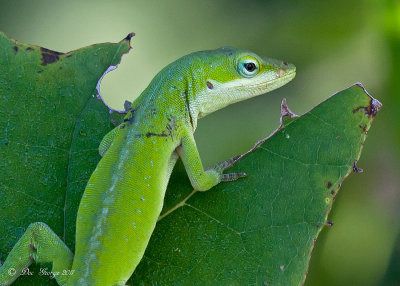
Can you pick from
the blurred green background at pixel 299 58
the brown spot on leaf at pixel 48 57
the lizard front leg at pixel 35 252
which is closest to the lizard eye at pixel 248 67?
the blurred green background at pixel 299 58

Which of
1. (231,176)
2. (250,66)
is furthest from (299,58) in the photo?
(231,176)

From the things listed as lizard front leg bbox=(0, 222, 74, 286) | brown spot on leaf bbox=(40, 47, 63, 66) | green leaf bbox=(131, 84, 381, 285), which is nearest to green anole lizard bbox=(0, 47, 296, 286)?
lizard front leg bbox=(0, 222, 74, 286)

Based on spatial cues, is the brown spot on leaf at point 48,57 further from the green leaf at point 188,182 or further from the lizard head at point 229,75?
the lizard head at point 229,75

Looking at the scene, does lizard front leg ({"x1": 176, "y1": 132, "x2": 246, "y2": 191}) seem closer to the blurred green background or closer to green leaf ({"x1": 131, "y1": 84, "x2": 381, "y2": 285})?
green leaf ({"x1": 131, "y1": 84, "x2": 381, "y2": 285})

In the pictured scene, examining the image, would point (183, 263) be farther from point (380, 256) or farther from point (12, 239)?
point (380, 256)

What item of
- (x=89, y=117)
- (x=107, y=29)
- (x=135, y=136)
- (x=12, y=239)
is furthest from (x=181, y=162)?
(x=107, y=29)
